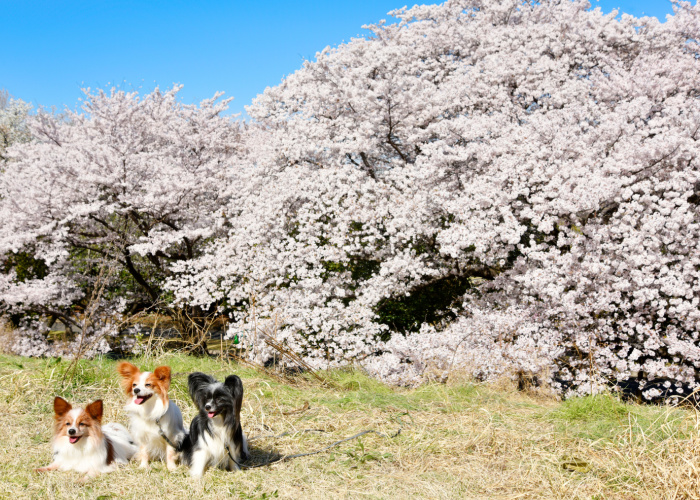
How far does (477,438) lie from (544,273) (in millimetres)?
4228

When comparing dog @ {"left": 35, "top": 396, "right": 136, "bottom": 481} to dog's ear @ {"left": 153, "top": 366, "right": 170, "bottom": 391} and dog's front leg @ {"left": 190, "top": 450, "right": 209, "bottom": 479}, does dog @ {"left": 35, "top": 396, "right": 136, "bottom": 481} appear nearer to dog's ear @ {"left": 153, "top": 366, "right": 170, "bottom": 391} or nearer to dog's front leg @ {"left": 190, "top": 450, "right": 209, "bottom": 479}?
dog's ear @ {"left": 153, "top": 366, "right": 170, "bottom": 391}

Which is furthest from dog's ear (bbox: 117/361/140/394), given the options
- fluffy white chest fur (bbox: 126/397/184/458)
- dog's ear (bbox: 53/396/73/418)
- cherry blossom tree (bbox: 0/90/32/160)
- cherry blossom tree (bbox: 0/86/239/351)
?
cherry blossom tree (bbox: 0/90/32/160)

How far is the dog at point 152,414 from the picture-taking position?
11.3 ft

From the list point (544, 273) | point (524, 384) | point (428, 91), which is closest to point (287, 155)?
point (428, 91)

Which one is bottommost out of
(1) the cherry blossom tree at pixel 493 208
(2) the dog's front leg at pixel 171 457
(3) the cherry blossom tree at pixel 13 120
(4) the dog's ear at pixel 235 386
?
(2) the dog's front leg at pixel 171 457

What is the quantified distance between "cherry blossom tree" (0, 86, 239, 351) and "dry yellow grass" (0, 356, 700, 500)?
5.64 meters

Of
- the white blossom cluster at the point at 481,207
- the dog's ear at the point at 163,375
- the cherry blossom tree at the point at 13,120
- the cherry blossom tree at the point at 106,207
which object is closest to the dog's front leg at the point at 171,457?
the dog's ear at the point at 163,375

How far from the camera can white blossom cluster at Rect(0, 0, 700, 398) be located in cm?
756

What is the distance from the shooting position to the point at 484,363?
24.3 ft

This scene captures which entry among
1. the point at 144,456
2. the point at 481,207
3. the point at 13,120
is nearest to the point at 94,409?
the point at 144,456

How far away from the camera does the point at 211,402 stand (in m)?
3.30

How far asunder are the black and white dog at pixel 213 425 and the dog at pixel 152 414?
0.11 metres

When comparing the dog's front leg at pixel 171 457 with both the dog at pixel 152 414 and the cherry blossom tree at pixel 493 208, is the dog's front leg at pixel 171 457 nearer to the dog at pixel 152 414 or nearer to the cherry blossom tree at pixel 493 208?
the dog at pixel 152 414

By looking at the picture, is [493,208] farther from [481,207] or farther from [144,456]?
[144,456]
